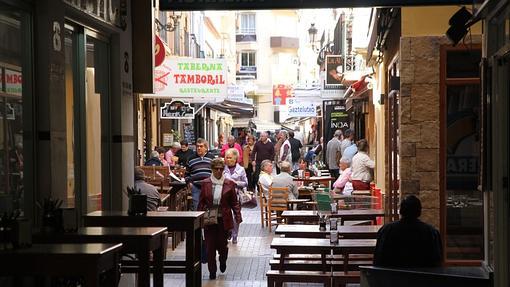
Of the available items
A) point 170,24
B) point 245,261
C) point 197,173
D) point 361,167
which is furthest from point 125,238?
point 170,24

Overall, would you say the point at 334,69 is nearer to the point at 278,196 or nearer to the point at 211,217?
the point at 278,196

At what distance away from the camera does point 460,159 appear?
413 inches

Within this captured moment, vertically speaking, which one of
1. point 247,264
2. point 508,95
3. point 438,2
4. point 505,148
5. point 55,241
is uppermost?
point 438,2

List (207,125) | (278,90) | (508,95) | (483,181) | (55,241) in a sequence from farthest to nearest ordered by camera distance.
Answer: (278,90)
(207,125)
(483,181)
(508,95)
(55,241)

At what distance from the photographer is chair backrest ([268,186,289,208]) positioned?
676 inches

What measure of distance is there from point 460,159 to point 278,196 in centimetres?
711

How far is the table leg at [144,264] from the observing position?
21.4 ft

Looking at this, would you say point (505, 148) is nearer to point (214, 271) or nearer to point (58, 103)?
point (58, 103)

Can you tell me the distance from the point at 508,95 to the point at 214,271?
6323 mm

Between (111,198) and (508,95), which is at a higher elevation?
(508,95)

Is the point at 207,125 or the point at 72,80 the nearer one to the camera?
the point at 72,80

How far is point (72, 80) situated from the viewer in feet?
27.0

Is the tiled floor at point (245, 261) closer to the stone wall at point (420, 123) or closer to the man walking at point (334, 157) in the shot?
the stone wall at point (420, 123)

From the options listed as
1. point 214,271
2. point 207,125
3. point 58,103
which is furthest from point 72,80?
point 207,125
